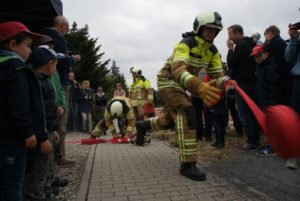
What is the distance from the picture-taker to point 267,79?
6.69 m

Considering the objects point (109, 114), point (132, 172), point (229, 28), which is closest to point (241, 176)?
point (132, 172)

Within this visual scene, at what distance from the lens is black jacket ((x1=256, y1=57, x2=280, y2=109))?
6.66 meters

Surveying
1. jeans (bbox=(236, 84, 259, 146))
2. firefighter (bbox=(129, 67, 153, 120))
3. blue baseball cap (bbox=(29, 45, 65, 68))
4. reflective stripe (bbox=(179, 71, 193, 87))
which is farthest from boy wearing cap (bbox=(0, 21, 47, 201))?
firefighter (bbox=(129, 67, 153, 120))

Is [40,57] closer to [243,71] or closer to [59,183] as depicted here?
[59,183]

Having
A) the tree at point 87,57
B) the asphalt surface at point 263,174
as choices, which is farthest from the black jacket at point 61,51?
the tree at point 87,57

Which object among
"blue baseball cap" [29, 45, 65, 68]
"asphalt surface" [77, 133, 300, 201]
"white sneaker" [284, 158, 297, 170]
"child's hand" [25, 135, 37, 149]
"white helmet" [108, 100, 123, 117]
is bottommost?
"asphalt surface" [77, 133, 300, 201]

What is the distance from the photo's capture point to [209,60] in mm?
5988

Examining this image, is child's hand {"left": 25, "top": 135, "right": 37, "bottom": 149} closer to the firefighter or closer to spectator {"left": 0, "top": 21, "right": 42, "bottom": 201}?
spectator {"left": 0, "top": 21, "right": 42, "bottom": 201}

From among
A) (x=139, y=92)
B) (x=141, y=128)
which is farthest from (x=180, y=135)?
(x=139, y=92)

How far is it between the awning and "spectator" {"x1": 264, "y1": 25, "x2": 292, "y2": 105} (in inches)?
148

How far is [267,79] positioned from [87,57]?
34.1 m

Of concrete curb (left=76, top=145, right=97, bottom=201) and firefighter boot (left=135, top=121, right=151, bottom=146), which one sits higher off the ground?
firefighter boot (left=135, top=121, right=151, bottom=146)

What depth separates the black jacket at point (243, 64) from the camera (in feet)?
24.2

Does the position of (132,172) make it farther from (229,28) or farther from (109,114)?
(109,114)
